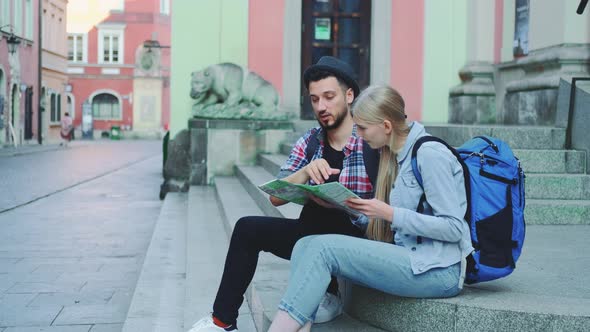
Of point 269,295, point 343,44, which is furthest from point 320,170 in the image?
point 343,44

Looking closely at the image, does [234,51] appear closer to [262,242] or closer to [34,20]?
[262,242]

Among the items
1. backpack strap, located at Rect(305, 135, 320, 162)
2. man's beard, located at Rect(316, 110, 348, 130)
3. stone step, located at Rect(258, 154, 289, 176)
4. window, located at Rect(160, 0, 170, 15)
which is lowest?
stone step, located at Rect(258, 154, 289, 176)

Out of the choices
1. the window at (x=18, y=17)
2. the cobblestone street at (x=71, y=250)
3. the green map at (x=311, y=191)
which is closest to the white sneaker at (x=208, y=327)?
the green map at (x=311, y=191)

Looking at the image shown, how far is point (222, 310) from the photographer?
3652 mm

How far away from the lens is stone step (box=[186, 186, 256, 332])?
181 inches

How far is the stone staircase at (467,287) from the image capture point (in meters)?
3.13

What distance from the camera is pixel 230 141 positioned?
38.7 ft

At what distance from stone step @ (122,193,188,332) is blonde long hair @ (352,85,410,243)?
1.65 meters

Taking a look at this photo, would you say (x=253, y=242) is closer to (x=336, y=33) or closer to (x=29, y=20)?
(x=336, y=33)

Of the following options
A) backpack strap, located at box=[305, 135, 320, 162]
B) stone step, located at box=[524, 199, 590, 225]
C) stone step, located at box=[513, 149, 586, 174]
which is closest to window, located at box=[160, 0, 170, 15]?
stone step, located at box=[513, 149, 586, 174]

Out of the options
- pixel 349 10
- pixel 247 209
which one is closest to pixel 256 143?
pixel 349 10

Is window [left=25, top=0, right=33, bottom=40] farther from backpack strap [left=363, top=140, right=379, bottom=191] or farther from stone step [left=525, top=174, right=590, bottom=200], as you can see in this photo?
backpack strap [left=363, top=140, right=379, bottom=191]

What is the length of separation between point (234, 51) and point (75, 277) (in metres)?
7.42

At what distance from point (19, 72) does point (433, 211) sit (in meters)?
31.9
